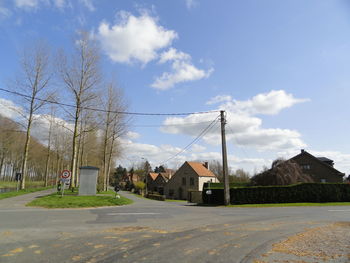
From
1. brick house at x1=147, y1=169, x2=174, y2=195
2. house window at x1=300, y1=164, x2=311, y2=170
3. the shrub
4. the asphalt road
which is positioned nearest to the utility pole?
the asphalt road

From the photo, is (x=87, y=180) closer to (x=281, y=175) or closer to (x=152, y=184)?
(x=281, y=175)

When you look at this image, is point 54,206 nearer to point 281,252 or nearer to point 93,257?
point 93,257

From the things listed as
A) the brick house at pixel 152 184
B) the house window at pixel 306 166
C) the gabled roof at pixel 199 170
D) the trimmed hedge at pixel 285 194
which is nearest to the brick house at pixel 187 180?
the gabled roof at pixel 199 170

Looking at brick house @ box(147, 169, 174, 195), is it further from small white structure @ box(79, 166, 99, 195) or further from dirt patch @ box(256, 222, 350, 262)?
dirt patch @ box(256, 222, 350, 262)

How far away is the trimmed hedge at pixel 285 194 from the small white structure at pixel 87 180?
11141 millimetres

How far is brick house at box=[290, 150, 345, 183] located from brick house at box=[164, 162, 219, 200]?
18.5m

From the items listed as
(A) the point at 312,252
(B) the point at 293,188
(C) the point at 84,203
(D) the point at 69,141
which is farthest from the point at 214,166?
(A) the point at 312,252

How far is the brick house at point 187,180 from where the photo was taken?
48781mm

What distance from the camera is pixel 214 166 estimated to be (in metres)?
85.2

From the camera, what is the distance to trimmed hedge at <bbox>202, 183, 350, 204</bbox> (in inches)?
930

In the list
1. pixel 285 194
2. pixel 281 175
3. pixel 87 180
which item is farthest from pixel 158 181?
pixel 87 180

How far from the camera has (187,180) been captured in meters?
50.7

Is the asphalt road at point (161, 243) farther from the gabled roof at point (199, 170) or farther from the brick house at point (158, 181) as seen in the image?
the brick house at point (158, 181)

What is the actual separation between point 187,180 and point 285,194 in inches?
1097
